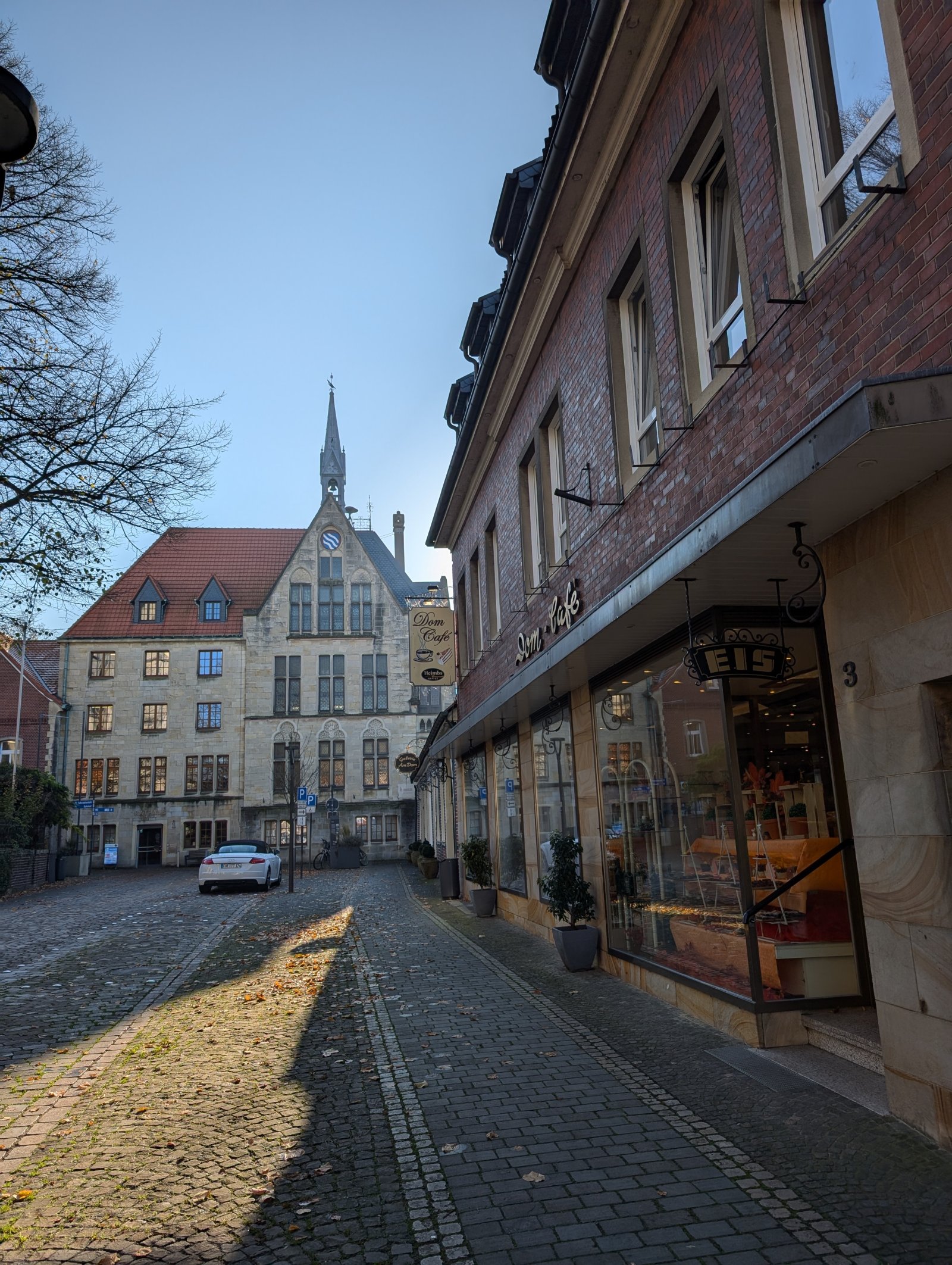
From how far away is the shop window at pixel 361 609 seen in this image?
52562 mm

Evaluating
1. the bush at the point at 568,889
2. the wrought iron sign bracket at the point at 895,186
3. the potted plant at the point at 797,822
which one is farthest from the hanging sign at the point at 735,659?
the bush at the point at 568,889

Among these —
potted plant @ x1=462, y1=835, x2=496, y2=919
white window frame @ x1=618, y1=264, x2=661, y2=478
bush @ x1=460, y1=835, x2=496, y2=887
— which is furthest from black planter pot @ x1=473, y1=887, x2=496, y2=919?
white window frame @ x1=618, y1=264, x2=661, y2=478

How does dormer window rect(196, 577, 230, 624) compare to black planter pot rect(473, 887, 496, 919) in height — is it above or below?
above

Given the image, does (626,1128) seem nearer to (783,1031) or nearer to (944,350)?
(783,1031)

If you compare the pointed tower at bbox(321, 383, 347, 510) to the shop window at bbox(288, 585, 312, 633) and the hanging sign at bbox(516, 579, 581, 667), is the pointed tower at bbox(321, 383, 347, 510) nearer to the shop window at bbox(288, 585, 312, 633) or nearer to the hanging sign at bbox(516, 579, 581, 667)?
the shop window at bbox(288, 585, 312, 633)

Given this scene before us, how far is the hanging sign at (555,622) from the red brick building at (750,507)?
7 centimetres

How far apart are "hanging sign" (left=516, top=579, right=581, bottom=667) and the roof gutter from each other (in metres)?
3.79

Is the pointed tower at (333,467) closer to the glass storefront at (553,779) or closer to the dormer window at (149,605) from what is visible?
the dormer window at (149,605)

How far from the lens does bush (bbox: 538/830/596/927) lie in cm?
1041

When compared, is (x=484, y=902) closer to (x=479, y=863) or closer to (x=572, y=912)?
(x=479, y=863)

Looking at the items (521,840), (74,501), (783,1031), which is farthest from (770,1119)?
(74,501)

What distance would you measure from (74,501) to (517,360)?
6201mm

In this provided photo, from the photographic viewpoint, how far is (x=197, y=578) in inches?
2165

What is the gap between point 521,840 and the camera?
1495 cm
